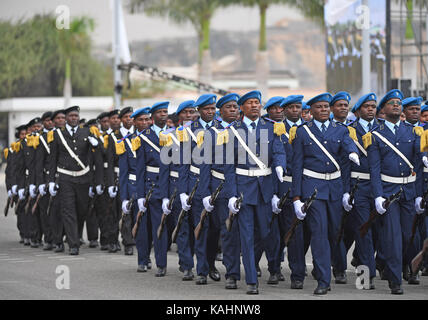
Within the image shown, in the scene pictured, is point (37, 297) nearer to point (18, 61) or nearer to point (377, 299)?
point (377, 299)

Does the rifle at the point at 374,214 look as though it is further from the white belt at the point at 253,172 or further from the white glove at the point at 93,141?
the white glove at the point at 93,141

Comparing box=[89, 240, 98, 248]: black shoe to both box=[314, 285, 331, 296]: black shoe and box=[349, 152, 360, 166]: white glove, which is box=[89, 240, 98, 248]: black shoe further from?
box=[349, 152, 360, 166]: white glove

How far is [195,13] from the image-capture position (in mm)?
51719

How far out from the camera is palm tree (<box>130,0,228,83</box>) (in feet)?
152

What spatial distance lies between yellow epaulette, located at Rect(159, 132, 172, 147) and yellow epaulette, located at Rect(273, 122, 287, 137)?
1738mm

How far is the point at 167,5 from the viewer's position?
48.4m

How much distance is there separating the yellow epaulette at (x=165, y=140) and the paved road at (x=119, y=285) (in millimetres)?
1541

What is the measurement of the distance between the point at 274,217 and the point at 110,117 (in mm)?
5145

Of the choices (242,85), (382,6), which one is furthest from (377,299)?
(242,85)

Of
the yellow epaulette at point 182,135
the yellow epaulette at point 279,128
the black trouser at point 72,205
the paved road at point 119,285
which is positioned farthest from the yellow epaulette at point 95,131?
the yellow epaulette at point 279,128

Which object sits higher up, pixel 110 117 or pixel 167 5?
pixel 167 5
